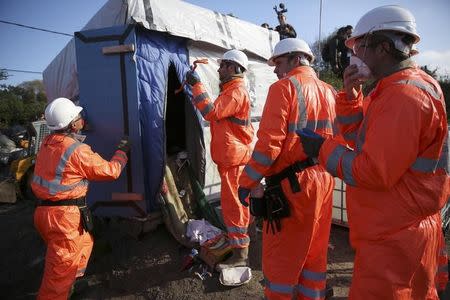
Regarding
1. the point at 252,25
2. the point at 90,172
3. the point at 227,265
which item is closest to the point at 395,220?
the point at 227,265

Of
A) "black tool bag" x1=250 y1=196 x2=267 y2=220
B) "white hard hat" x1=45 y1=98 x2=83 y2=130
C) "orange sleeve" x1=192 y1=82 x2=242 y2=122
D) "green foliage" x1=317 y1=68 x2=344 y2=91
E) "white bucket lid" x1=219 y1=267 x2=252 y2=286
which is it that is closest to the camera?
"black tool bag" x1=250 y1=196 x2=267 y2=220

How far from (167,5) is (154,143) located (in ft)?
5.70

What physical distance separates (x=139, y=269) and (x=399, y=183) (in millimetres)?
3107

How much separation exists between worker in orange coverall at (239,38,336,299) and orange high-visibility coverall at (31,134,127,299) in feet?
5.31

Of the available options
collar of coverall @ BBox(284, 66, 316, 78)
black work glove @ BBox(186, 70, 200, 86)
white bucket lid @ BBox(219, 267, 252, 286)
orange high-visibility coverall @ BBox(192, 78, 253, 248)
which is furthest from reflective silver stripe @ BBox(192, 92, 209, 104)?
white bucket lid @ BBox(219, 267, 252, 286)

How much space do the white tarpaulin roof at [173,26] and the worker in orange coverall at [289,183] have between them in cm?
214

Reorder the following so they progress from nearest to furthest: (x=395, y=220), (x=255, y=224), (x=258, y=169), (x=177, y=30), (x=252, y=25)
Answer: (x=395, y=220) → (x=258, y=169) → (x=177, y=30) → (x=255, y=224) → (x=252, y=25)

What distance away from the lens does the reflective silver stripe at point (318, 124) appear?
97.6 inches

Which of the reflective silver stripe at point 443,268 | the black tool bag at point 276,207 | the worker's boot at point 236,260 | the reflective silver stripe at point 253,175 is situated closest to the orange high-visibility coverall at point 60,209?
the worker's boot at point 236,260

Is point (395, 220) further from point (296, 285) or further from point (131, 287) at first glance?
point (131, 287)

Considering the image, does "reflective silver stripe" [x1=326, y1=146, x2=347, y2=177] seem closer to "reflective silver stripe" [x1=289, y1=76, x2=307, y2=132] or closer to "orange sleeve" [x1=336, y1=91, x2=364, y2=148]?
"orange sleeve" [x1=336, y1=91, x2=364, y2=148]

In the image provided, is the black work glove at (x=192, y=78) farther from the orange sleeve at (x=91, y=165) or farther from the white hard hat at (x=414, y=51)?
the white hard hat at (x=414, y=51)

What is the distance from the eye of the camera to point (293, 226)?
2.46 meters

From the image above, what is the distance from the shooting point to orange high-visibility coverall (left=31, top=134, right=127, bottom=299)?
298 centimetres
